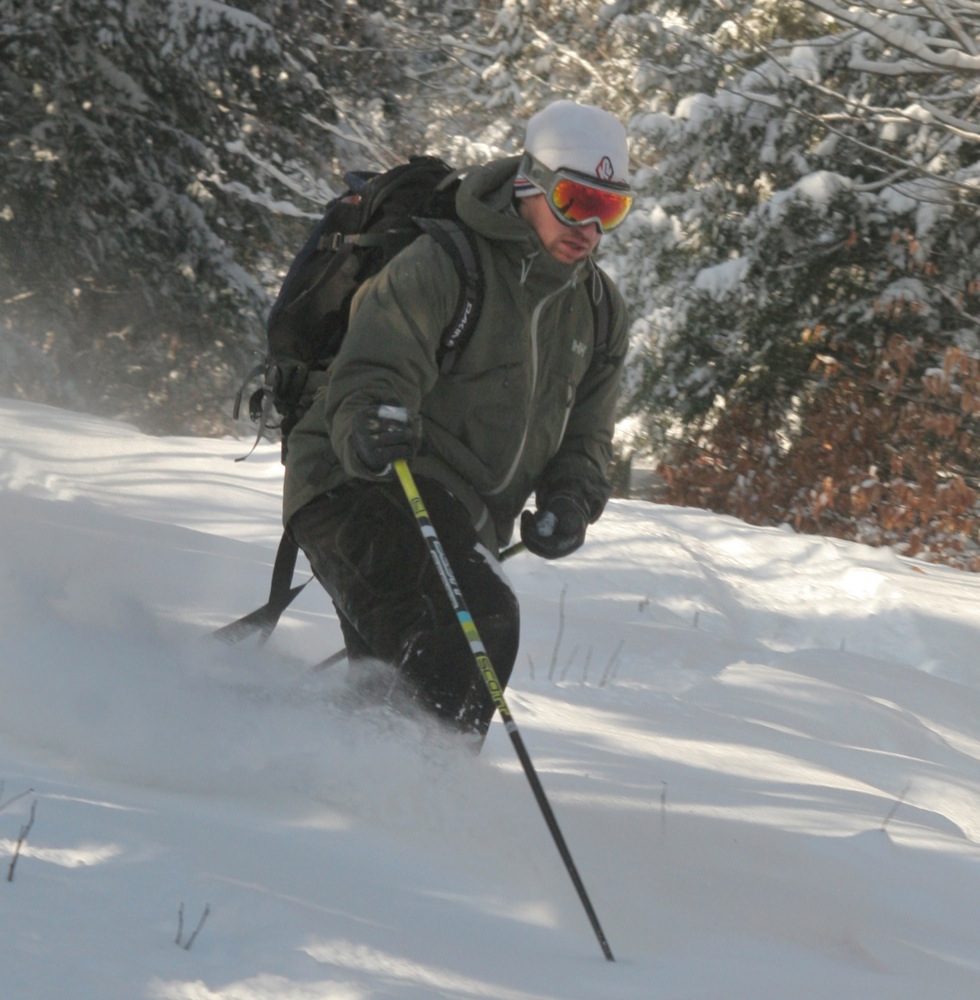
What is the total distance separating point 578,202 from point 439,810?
5.04ft

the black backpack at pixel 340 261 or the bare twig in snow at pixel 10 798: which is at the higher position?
the black backpack at pixel 340 261

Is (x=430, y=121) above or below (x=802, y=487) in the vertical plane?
above

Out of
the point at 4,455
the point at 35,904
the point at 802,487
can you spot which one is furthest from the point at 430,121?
the point at 35,904

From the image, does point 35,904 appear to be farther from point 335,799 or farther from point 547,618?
point 547,618

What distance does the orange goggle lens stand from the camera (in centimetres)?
327

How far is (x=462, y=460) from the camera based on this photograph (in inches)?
130

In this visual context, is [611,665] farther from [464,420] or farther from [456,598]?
[456,598]

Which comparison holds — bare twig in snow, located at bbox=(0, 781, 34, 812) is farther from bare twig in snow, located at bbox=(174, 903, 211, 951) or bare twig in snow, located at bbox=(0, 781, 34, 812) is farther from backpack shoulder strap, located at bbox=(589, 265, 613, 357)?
backpack shoulder strap, located at bbox=(589, 265, 613, 357)

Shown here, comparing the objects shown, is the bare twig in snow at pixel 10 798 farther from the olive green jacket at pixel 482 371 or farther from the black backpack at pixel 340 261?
the black backpack at pixel 340 261

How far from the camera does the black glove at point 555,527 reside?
11.5 ft

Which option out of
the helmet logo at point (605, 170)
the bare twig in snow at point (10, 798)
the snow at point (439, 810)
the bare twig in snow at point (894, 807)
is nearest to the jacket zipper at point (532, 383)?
the helmet logo at point (605, 170)

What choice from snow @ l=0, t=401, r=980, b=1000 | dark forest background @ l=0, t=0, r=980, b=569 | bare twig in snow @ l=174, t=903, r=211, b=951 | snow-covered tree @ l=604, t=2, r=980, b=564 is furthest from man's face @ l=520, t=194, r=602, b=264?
snow-covered tree @ l=604, t=2, r=980, b=564

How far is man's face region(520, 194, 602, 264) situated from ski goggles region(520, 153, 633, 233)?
16mm

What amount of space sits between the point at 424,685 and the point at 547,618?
278 centimetres
